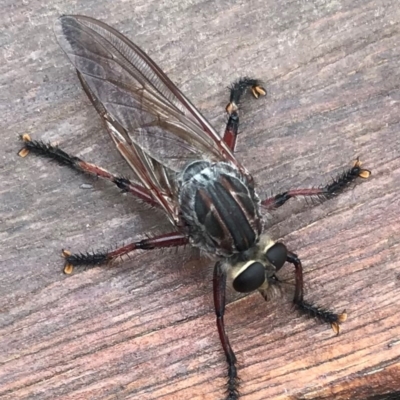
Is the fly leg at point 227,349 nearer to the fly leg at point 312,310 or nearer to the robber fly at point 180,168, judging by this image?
the robber fly at point 180,168

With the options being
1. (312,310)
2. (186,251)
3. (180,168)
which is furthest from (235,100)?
(312,310)

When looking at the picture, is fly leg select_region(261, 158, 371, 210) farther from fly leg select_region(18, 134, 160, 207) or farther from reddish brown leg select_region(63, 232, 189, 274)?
fly leg select_region(18, 134, 160, 207)

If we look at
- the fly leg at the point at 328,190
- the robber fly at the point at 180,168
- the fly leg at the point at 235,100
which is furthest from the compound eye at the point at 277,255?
the fly leg at the point at 235,100

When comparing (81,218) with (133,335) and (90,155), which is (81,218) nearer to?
(90,155)

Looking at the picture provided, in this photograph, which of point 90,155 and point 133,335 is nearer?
point 133,335

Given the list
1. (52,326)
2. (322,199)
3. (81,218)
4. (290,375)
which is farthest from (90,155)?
(290,375)

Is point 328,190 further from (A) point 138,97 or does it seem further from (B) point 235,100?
(A) point 138,97
